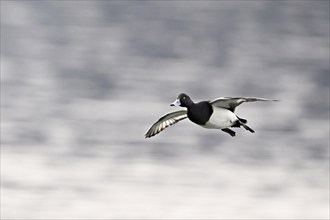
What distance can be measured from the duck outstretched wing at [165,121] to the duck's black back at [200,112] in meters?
1.74

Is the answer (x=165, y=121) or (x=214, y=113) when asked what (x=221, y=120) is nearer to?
(x=214, y=113)

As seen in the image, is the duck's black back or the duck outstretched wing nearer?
the duck's black back

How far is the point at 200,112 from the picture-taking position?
49.3 feet

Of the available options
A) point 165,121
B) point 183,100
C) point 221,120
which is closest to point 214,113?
point 221,120

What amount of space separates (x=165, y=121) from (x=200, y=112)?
214 cm

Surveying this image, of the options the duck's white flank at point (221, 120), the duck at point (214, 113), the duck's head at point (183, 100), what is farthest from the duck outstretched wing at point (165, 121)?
the duck's white flank at point (221, 120)

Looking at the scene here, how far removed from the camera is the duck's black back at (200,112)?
14867 mm

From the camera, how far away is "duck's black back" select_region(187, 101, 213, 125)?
48.8 ft

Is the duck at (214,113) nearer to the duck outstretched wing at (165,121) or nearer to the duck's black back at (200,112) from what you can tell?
the duck's black back at (200,112)

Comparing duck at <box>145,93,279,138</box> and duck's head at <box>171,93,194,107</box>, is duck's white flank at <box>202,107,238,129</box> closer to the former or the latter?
duck at <box>145,93,279,138</box>

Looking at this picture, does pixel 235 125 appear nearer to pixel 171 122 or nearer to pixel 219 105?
pixel 219 105

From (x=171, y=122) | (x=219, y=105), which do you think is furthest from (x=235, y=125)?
(x=171, y=122)


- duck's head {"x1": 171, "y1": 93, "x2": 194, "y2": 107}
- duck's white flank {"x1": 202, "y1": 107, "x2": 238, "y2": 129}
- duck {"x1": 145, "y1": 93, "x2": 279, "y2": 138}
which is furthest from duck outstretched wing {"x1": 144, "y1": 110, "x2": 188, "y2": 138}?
duck's white flank {"x1": 202, "y1": 107, "x2": 238, "y2": 129}

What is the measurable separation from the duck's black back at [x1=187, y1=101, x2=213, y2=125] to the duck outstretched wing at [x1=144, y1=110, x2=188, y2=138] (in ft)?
5.70
